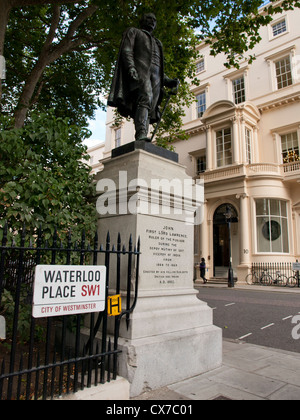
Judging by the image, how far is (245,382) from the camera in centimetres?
351

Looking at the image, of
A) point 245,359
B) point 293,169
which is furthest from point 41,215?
point 293,169

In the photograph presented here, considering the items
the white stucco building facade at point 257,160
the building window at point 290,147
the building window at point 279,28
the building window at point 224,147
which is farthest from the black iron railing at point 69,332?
the building window at point 279,28

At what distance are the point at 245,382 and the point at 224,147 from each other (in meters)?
20.8

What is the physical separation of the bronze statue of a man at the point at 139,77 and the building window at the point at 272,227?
16688mm

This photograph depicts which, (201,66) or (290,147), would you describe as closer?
(290,147)

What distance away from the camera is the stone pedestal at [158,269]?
3.36 m

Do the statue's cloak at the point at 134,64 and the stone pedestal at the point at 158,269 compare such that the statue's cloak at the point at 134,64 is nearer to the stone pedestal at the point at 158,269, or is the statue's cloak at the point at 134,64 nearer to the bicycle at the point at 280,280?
the stone pedestal at the point at 158,269

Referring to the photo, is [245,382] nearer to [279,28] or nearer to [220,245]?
[220,245]

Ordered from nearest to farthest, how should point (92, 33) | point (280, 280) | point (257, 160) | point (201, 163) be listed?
1. point (92, 33)
2. point (280, 280)
3. point (257, 160)
4. point (201, 163)

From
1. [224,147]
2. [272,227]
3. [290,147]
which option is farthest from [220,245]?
[290,147]

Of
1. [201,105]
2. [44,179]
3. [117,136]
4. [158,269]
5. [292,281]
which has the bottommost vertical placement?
[292,281]
